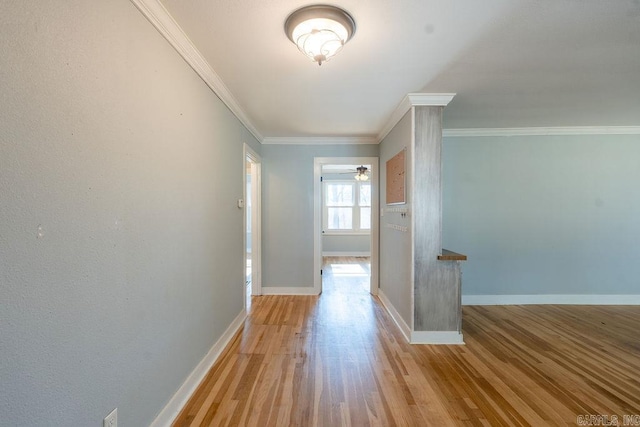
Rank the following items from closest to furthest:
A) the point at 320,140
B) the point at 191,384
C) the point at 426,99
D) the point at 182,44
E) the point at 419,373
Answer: the point at 182,44 → the point at 191,384 → the point at 419,373 → the point at 426,99 → the point at 320,140

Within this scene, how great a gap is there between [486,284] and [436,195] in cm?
190

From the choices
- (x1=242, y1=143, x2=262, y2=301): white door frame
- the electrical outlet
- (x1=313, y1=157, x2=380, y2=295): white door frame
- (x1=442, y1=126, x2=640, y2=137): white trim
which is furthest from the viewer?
(x1=313, y1=157, x2=380, y2=295): white door frame

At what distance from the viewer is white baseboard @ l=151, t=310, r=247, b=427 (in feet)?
4.82

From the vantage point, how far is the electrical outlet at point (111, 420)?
3.50 feet

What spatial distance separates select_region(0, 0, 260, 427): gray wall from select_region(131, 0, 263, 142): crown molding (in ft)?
0.22

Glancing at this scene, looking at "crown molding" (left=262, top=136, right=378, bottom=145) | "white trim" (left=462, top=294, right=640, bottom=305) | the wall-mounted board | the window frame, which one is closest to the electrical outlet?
the wall-mounted board

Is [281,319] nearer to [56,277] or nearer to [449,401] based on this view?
[449,401]

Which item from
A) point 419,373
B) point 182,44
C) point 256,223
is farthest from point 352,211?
point 182,44

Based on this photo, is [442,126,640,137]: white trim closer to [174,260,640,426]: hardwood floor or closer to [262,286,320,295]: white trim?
[174,260,640,426]: hardwood floor

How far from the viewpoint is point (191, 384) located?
1.77 meters

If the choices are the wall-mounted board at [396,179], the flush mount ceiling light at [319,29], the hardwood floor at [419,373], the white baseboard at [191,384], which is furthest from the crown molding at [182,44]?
the hardwood floor at [419,373]

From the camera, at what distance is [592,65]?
1.93 meters

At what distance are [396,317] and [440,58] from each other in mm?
2548

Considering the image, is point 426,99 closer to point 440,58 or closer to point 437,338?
point 440,58
